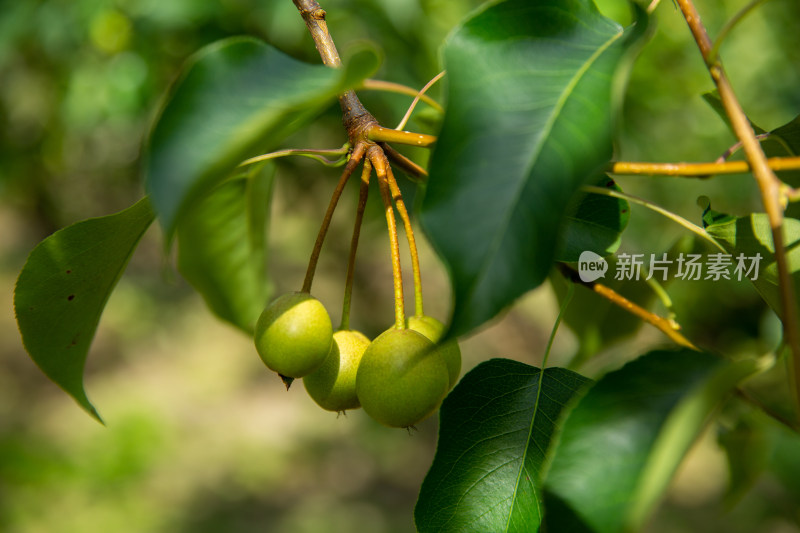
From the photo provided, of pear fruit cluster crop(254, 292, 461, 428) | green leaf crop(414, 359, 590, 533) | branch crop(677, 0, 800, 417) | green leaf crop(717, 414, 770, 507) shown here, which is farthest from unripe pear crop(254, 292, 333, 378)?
green leaf crop(717, 414, 770, 507)

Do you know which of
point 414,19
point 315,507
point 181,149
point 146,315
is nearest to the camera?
point 181,149

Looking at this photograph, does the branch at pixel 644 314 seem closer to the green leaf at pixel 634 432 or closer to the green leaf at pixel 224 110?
the green leaf at pixel 634 432

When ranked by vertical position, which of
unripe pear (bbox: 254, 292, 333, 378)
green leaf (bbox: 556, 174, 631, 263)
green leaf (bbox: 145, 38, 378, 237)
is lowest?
unripe pear (bbox: 254, 292, 333, 378)

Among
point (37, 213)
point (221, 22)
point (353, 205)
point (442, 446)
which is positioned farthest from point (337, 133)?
point (37, 213)

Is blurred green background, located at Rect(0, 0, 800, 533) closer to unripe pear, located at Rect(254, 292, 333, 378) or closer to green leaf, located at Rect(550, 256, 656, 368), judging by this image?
green leaf, located at Rect(550, 256, 656, 368)

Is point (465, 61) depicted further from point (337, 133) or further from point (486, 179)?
point (337, 133)

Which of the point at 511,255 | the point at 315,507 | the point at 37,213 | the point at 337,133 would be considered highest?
the point at 511,255
